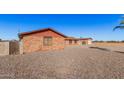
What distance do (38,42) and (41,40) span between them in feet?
1.40

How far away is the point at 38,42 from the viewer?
739 inches

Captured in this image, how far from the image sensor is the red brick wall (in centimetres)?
1823

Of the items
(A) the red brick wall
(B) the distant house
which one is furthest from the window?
(A) the red brick wall

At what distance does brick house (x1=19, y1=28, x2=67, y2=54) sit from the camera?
60.0ft

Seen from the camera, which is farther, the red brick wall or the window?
the window

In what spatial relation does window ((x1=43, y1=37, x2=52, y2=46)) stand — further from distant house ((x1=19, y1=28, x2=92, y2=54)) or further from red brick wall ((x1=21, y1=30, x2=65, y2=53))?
red brick wall ((x1=21, y1=30, x2=65, y2=53))

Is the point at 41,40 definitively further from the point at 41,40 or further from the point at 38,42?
the point at 38,42

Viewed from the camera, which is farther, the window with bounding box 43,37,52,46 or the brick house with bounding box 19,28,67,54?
the window with bounding box 43,37,52,46
